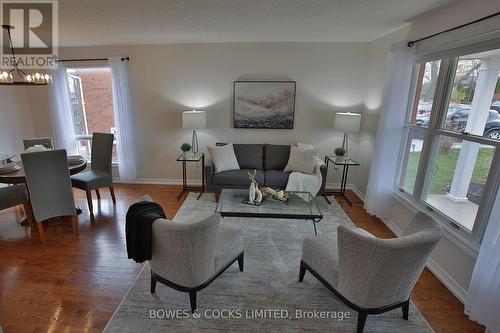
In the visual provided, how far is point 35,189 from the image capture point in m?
2.65

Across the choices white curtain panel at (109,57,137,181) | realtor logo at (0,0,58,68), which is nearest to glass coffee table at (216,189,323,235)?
white curtain panel at (109,57,137,181)

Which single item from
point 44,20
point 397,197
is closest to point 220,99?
point 44,20

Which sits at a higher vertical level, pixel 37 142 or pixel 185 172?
pixel 37 142

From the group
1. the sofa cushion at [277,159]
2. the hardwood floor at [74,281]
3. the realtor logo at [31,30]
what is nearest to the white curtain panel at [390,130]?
the hardwood floor at [74,281]

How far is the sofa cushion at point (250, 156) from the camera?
4156 millimetres

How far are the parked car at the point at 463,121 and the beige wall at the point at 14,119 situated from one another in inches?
244

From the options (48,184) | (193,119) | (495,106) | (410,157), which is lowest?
(48,184)

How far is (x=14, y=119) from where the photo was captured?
4289 millimetres

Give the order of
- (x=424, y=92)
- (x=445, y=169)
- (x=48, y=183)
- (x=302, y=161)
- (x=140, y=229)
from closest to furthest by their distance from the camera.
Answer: (x=140, y=229) → (x=445, y=169) → (x=48, y=183) → (x=424, y=92) → (x=302, y=161)

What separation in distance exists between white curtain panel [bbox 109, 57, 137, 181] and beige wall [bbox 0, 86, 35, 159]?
1739 mm

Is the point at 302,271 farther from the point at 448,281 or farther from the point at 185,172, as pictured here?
the point at 185,172

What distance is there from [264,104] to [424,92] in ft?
7.31

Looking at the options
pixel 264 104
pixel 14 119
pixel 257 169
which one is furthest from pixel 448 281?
pixel 14 119

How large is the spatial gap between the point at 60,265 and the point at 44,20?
2.59 meters
